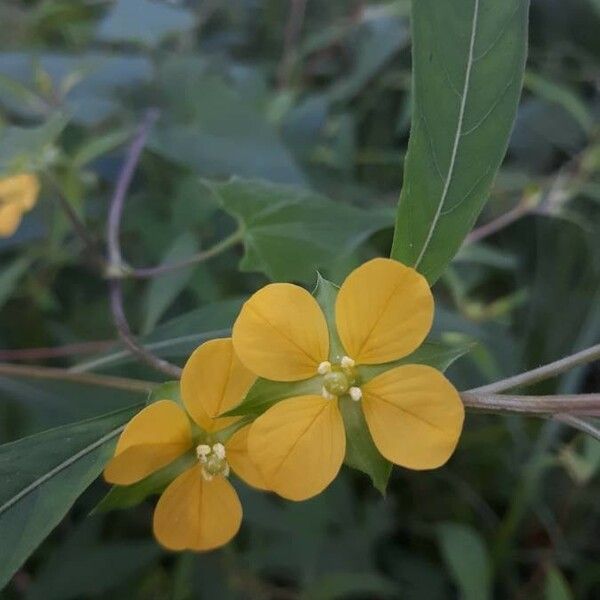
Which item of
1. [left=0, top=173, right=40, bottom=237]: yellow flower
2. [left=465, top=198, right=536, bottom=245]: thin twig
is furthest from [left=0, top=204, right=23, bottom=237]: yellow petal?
[left=465, top=198, right=536, bottom=245]: thin twig

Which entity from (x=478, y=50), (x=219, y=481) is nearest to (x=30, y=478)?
(x=219, y=481)

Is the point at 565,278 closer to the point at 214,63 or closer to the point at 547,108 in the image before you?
the point at 547,108

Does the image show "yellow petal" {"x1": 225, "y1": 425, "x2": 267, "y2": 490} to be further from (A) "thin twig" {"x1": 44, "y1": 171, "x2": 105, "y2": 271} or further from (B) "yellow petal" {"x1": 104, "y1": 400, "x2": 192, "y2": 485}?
(A) "thin twig" {"x1": 44, "y1": 171, "x2": 105, "y2": 271}

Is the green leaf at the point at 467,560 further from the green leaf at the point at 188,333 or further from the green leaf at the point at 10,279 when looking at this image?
the green leaf at the point at 10,279

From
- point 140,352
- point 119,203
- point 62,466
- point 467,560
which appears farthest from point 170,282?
point 467,560

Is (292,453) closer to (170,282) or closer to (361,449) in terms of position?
(361,449)

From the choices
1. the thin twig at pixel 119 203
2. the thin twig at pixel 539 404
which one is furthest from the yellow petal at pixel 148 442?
the thin twig at pixel 119 203

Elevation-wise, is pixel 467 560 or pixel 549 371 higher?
pixel 549 371
